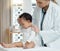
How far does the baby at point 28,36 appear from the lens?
162 centimetres

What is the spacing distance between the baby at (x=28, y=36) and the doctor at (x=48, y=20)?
0.21 feet

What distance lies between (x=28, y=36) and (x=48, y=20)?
0.78ft

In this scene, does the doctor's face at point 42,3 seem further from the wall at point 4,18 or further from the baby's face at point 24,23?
the wall at point 4,18

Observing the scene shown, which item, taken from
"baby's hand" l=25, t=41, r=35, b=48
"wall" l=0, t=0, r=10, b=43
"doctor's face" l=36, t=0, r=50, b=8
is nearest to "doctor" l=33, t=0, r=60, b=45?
"doctor's face" l=36, t=0, r=50, b=8

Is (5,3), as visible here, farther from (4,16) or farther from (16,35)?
(16,35)

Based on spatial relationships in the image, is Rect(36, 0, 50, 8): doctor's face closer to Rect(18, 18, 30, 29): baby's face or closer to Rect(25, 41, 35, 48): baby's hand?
Rect(18, 18, 30, 29): baby's face

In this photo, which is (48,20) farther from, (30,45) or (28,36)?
(30,45)

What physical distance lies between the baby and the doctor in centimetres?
6

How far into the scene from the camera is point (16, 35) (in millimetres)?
3973

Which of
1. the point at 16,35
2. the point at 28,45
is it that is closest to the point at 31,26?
the point at 28,45

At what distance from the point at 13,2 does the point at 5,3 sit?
0.16m

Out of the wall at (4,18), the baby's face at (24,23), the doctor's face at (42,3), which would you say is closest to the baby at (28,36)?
the baby's face at (24,23)

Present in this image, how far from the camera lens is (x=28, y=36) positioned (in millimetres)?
1765

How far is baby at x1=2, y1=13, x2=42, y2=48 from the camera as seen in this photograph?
1620 mm
